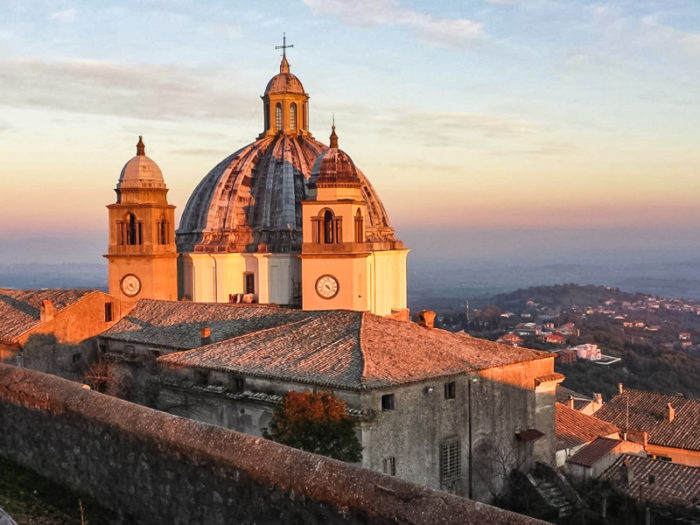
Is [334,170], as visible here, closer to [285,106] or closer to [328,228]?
[328,228]

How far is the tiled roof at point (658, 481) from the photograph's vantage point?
26.1 m

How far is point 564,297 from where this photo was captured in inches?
7200

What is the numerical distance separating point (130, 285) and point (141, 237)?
243 cm

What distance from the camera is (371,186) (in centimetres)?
4553

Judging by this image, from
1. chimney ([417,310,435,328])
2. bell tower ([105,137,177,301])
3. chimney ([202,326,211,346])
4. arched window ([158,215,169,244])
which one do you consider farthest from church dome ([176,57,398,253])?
chimney ([417,310,435,328])

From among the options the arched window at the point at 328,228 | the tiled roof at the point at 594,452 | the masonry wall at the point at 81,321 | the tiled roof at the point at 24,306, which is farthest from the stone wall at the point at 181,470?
the arched window at the point at 328,228

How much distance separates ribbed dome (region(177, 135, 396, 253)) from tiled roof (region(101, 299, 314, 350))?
7.27 m

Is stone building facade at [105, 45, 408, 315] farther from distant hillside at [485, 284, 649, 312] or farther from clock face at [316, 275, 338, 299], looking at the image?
distant hillside at [485, 284, 649, 312]

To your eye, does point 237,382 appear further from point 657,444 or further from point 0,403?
point 657,444

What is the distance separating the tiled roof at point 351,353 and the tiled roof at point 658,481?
510cm

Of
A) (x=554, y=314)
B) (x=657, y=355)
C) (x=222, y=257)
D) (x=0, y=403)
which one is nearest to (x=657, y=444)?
(x=222, y=257)

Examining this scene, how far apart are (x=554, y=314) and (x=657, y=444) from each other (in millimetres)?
120536

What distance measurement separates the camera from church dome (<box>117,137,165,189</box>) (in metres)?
40.4

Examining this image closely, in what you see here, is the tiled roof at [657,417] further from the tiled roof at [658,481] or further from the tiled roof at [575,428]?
the tiled roof at [658,481]
